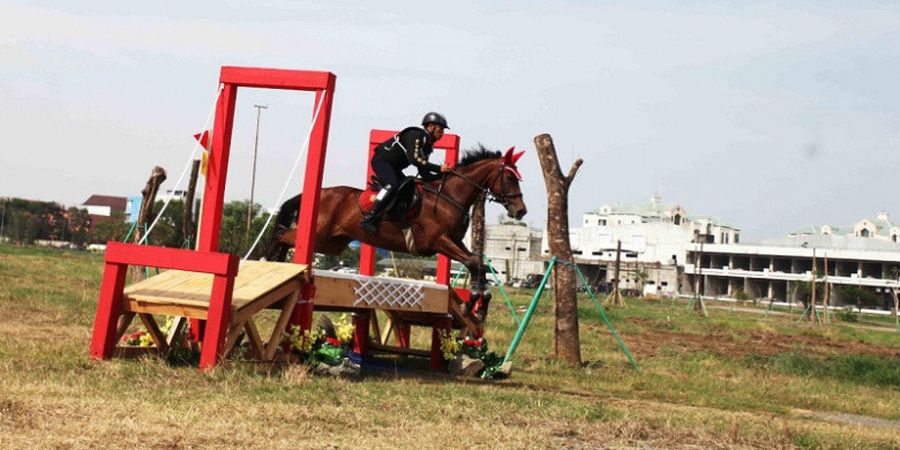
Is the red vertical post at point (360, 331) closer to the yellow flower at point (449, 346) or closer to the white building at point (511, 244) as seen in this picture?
the yellow flower at point (449, 346)

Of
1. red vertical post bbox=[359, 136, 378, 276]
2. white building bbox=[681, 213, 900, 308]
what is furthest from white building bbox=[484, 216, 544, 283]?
red vertical post bbox=[359, 136, 378, 276]

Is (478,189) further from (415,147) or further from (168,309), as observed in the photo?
(168,309)

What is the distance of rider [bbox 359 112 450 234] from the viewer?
11094 millimetres

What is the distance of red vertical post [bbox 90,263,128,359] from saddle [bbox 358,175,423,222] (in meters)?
2.89

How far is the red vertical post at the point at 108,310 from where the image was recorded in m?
9.23

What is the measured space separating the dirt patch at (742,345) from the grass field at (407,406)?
460cm

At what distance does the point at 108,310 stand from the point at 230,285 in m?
1.21

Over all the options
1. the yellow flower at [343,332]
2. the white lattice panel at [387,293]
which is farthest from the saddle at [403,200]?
the yellow flower at [343,332]

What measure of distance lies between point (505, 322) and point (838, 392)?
9873mm

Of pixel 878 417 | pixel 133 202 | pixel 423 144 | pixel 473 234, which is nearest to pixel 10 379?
pixel 423 144

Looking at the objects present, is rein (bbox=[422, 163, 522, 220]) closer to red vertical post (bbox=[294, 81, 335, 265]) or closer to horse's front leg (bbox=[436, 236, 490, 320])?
horse's front leg (bbox=[436, 236, 490, 320])

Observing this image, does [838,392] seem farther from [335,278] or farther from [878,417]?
[335,278]

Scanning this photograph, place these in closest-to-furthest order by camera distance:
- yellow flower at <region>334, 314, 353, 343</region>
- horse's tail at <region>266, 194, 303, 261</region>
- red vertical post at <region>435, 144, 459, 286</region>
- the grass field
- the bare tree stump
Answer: the grass field
yellow flower at <region>334, 314, 353, 343</region>
horse's tail at <region>266, 194, 303, 261</region>
red vertical post at <region>435, 144, 459, 286</region>
the bare tree stump

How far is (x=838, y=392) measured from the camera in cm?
1298
